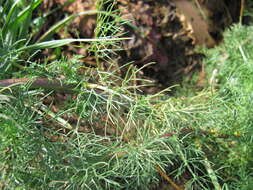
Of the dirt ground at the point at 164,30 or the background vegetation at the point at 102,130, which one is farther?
the dirt ground at the point at 164,30

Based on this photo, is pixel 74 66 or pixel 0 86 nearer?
pixel 0 86

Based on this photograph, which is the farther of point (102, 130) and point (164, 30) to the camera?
point (164, 30)

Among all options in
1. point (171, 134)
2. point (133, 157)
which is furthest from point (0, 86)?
point (171, 134)

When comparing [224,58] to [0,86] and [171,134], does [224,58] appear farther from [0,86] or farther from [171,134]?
[0,86]

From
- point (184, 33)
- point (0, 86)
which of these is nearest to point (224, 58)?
point (184, 33)

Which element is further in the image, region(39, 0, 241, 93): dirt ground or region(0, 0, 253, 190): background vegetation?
region(39, 0, 241, 93): dirt ground

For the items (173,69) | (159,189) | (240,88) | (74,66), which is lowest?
(159,189)

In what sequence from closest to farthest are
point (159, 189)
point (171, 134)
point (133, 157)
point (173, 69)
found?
point (133, 157)
point (171, 134)
point (159, 189)
point (173, 69)

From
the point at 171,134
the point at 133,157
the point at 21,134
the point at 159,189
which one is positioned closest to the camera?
the point at 21,134

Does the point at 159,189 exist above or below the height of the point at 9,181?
below

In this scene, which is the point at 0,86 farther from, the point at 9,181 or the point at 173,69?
the point at 173,69

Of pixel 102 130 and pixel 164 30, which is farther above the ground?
pixel 164 30
